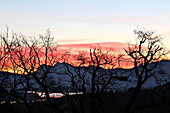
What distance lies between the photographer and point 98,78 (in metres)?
20.1

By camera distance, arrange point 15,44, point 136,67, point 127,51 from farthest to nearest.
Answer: point 15,44, point 127,51, point 136,67

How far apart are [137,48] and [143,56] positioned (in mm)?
1348

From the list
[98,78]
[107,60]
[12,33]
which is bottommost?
[98,78]

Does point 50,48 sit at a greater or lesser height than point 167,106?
greater

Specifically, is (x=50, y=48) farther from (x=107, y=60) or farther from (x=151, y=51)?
(x=151, y=51)

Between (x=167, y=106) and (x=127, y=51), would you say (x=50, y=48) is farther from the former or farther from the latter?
(x=167, y=106)

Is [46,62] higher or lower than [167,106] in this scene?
higher

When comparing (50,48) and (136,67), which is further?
(50,48)

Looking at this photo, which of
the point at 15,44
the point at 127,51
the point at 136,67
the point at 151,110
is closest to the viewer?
the point at 136,67

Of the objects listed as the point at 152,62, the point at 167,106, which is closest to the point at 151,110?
the point at 167,106

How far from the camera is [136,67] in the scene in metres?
19.3

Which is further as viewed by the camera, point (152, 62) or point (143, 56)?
point (152, 62)

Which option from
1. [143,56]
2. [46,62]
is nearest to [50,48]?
[46,62]

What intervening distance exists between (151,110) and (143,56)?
56.0 m
